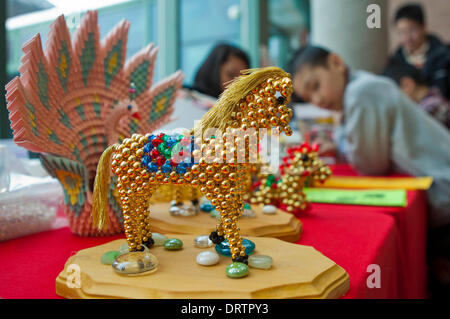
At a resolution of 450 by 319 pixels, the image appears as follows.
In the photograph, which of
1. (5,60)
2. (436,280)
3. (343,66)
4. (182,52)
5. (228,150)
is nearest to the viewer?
(228,150)

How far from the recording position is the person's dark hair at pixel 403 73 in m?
2.27

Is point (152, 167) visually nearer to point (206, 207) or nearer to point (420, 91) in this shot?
point (206, 207)

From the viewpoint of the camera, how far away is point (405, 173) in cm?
132

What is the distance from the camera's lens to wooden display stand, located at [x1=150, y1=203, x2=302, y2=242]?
0.59 m

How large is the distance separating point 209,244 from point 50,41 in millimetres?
371

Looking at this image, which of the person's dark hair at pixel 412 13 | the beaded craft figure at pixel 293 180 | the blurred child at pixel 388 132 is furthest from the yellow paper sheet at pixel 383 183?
the person's dark hair at pixel 412 13

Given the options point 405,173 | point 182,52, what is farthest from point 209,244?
point 182,52

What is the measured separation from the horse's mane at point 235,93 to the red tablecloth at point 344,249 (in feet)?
0.82

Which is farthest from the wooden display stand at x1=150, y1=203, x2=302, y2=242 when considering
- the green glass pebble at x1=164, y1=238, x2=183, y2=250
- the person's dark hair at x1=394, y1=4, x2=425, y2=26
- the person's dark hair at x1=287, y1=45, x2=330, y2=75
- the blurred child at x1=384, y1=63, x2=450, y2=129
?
the person's dark hair at x1=394, y1=4, x2=425, y2=26

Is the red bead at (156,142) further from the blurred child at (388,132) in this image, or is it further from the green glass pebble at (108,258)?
the blurred child at (388,132)

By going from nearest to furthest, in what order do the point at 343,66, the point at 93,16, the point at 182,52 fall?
the point at 93,16 < the point at 343,66 < the point at 182,52

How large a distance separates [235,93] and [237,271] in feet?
0.71

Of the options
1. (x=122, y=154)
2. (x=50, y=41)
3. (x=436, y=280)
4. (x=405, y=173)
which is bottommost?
(x=436, y=280)

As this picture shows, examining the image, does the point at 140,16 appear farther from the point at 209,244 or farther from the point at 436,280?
the point at 436,280
